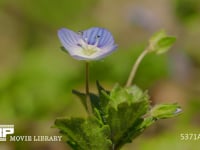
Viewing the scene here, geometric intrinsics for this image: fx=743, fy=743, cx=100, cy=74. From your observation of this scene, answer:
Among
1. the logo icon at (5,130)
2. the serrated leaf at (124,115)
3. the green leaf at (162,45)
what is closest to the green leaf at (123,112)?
the serrated leaf at (124,115)

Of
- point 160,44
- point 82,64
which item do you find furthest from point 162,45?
point 82,64

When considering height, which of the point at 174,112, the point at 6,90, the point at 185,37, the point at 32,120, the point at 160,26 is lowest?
the point at 174,112

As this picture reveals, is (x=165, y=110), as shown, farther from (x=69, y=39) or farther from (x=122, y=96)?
(x=69, y=39)

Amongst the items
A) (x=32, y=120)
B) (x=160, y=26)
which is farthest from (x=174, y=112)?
(x=160, y=26)

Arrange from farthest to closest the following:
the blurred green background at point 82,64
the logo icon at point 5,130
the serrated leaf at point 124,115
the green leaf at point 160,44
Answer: the blurred green background at point 82,64 → the logo icon at point 5,130 → the green leaf at point 160,44 → the serrated leaf at point 124,115

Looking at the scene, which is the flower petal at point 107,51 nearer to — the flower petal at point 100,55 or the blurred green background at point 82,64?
the flower petal at point 100,55

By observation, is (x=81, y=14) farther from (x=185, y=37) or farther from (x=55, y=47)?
(x=185, y=37)
